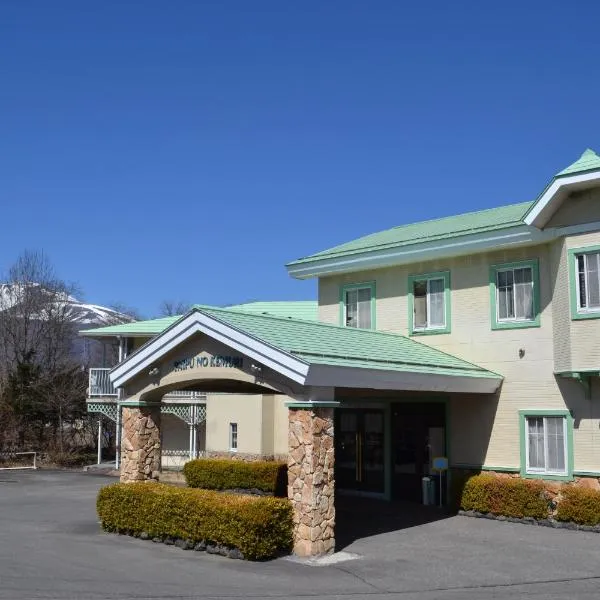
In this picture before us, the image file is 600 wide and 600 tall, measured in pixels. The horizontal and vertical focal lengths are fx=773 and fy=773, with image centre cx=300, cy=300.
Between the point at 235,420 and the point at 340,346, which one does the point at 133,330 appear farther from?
the point at 340,346

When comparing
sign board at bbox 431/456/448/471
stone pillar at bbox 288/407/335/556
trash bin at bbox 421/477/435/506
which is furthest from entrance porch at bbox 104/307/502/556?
sign board at bbox 431/456/448/471

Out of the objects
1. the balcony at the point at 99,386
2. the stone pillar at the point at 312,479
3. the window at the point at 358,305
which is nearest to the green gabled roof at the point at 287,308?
the balcony at the point at 99,386

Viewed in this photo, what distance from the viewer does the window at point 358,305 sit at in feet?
68.7

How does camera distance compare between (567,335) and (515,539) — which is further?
(567,335)

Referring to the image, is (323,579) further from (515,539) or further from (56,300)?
(56,300)

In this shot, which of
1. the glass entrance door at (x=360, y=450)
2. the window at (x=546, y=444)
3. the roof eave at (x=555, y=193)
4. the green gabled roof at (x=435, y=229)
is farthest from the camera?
the glass entrance door at (x=360, y=450)

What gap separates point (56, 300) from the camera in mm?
51812

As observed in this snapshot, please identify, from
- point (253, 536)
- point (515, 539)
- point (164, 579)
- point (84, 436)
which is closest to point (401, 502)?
point (515, 539)

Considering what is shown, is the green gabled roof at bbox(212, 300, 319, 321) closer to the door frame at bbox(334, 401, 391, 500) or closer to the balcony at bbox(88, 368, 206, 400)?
the balcony at bbox(88, 368, 206, 400)

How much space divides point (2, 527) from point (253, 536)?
6769 millimetres

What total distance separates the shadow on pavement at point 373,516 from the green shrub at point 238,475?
6.42 ft

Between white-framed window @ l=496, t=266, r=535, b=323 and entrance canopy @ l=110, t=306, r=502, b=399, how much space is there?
1.73 metres

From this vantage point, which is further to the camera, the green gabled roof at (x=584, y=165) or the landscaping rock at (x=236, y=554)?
the green gabled roof at (x=584, y=165)

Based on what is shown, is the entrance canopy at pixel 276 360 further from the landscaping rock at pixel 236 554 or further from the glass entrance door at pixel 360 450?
the glass entrance door at pixel 360 450
